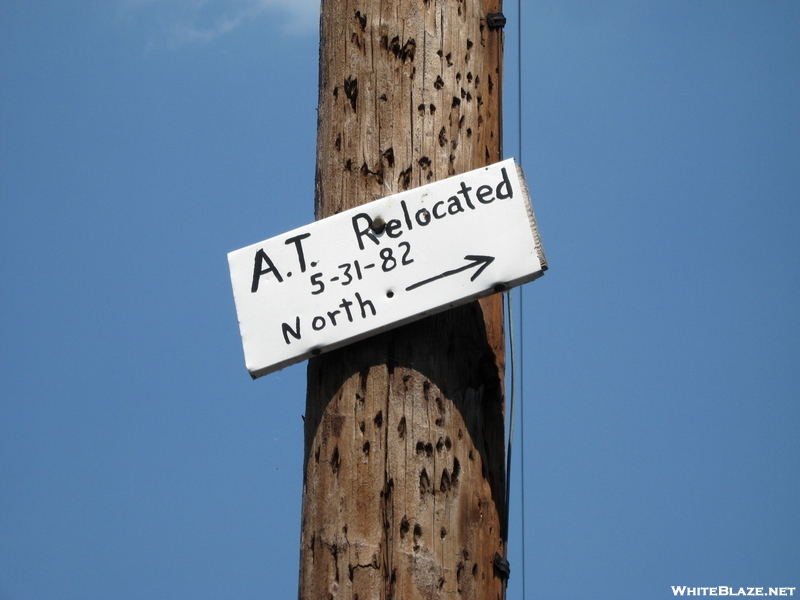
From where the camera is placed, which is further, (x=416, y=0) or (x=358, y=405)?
(x=416, y=0)

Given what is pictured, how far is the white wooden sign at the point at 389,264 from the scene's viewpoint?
1.93m

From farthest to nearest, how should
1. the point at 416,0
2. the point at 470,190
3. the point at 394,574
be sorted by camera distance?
the point at 416,0 → the point at 470,190 → the point at 394,574

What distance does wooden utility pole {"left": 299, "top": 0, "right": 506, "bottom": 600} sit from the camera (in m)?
1.86

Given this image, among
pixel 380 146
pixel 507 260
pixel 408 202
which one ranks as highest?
pixel 380 146

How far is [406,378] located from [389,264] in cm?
24

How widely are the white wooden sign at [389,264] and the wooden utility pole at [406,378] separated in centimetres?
7

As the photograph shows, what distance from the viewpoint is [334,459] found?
1.92m

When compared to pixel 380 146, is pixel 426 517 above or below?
below

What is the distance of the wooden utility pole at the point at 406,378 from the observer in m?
1.86

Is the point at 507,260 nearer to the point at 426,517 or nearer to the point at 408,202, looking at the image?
the point at 408,202

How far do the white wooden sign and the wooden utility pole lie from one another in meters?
0.07

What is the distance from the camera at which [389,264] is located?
6.40ft

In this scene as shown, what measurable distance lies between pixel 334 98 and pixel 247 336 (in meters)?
0.59

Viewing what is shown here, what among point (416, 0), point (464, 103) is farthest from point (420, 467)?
point (416, 0)
